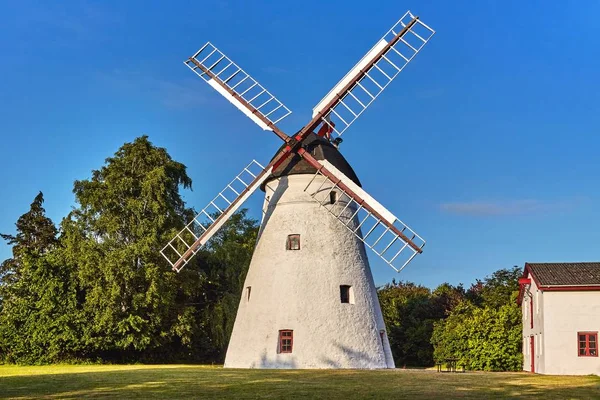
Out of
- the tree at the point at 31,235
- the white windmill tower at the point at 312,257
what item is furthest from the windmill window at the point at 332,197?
the tree at the point at 31,235

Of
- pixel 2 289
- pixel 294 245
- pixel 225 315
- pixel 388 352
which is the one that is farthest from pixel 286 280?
pixel 2 289

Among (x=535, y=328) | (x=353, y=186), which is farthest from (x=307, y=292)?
(x=535, y=328)

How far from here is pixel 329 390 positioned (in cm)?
1756

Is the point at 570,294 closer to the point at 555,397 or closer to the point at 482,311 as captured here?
the point at 482,311

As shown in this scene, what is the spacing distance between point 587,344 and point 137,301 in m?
20.3

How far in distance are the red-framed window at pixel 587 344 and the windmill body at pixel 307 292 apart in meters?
7.02

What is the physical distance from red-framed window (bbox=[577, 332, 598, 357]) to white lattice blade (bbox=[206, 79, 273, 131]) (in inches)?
557

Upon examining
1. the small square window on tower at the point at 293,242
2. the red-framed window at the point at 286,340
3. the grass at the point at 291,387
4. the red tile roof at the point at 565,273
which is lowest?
the grass at the point at 291,387

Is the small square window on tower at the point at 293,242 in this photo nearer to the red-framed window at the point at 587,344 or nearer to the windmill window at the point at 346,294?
the windmill window at the point at 346,294

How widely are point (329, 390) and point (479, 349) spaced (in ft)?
57.5

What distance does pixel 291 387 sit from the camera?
1823cm

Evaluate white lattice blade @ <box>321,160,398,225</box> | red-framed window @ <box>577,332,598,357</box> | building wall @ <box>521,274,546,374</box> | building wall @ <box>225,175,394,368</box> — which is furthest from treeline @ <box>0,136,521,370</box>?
white lattice blade @ <box>321,160,398,225</box>

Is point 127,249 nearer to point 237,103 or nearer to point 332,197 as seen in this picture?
point 237,103

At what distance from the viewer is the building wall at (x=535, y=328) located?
2777cm
